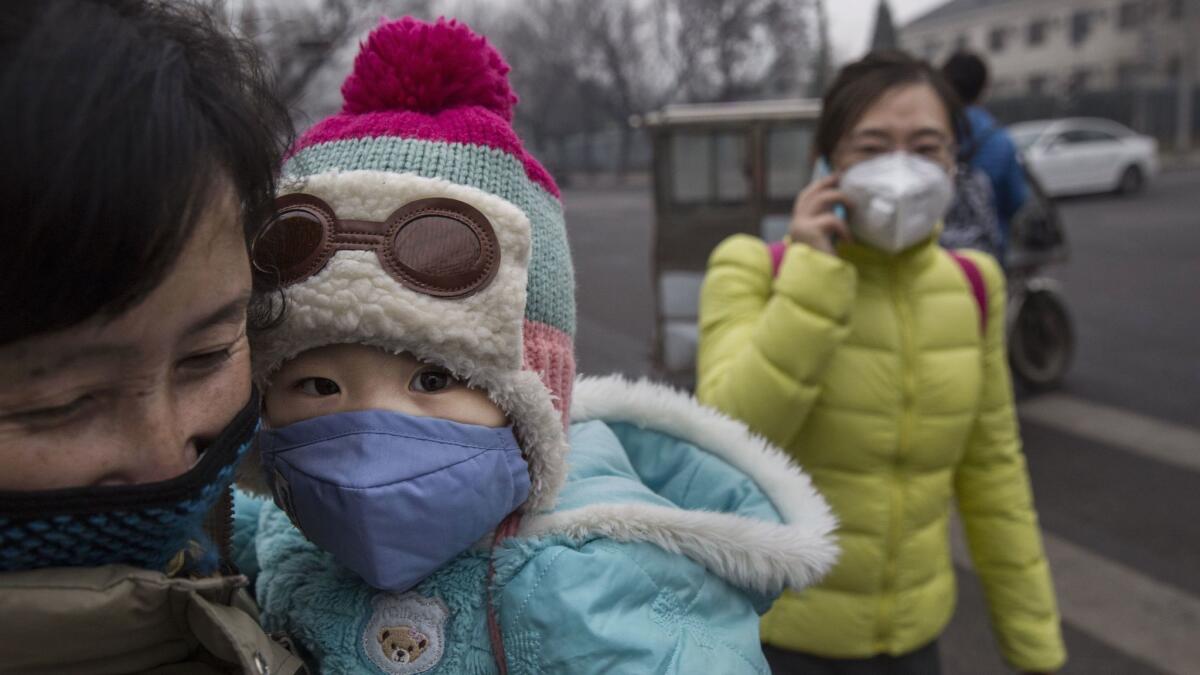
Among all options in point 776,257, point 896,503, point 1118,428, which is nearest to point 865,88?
point 776,257

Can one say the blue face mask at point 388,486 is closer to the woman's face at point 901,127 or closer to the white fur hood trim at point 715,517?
the white fur hood trim at point 715,517

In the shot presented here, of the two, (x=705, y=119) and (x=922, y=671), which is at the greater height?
(x=705, y=119)

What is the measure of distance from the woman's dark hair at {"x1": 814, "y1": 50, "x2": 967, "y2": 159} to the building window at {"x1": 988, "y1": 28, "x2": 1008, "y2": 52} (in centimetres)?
5392

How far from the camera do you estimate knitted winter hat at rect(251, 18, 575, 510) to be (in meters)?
0.99

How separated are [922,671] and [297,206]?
165 centimetres

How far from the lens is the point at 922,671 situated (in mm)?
2104

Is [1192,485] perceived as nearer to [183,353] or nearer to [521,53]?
[183,353]

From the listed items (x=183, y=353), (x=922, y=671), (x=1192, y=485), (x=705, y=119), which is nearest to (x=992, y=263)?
(x=922, y=671)

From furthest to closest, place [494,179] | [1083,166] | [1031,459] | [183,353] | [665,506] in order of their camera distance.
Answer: [1083,166] < [1031,459] < [665,506] < [494,179] < [183,353]

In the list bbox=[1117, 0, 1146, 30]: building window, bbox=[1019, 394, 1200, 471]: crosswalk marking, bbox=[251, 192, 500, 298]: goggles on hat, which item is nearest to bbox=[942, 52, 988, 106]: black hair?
bbox=[1019, 394, 1200, 471]: crosswalk marking

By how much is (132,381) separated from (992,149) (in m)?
4.86

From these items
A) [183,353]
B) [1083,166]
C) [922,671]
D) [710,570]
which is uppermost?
[183,353]

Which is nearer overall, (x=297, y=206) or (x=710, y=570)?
(x=297, y=206)

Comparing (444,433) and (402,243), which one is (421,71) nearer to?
(402,243)
